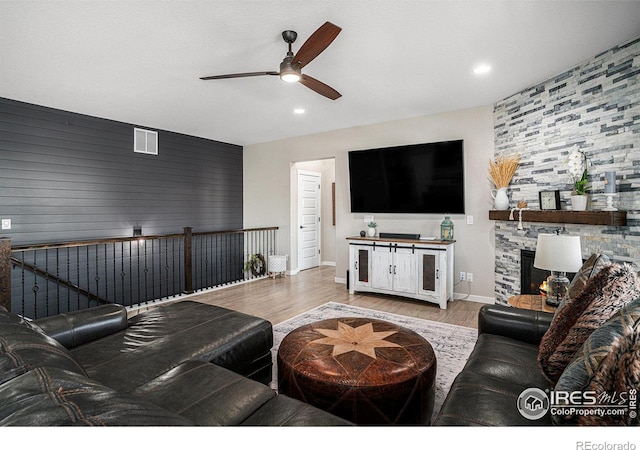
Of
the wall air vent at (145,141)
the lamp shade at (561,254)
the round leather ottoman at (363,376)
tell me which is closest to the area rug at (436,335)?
the round leather ottoman at (363,376)

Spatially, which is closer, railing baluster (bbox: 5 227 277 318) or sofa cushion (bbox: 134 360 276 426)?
sofa cushion (bbox: 134 360 276 426)

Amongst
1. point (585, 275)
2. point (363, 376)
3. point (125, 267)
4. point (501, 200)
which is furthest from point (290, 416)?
point (125, 267)

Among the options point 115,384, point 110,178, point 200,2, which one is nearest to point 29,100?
point 110,178

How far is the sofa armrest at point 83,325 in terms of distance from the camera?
188 cm

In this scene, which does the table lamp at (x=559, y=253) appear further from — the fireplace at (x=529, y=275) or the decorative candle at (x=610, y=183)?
the fireplace at (x=529, y=275)

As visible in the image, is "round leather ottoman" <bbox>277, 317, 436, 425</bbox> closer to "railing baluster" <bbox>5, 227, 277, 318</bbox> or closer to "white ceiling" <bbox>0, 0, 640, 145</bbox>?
"white ceiling" <bbox>0, 0, 640, 145</bbox>

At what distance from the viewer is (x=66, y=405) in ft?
2.06

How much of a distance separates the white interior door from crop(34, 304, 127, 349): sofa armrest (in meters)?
4.65

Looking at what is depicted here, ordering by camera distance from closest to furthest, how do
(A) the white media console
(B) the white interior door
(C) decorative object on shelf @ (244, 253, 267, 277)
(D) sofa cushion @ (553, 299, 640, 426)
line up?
1. (D) sofa cushion @ (553, 299, 640, 426)
2. (A) the white media console
3. (C) decorative object on shelf @ (244, 253, 267, 277)
4. (B) the white interior door

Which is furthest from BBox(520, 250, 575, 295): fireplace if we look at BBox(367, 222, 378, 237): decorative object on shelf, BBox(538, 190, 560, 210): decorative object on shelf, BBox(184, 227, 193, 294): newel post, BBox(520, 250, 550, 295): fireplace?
BBox(184, 227, 193, 294): newel post

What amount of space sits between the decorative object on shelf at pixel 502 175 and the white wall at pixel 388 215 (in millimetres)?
221

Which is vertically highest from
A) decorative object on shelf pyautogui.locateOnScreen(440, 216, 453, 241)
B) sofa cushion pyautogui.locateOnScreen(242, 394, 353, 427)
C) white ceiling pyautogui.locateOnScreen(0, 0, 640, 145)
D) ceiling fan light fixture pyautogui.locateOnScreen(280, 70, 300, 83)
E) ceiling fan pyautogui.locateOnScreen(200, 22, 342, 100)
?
white ceiling pyautogui.locateOnScreen(0, 0, 640, 145)

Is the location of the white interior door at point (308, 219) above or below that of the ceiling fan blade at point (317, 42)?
below

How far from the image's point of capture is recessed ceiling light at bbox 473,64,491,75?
307cm
